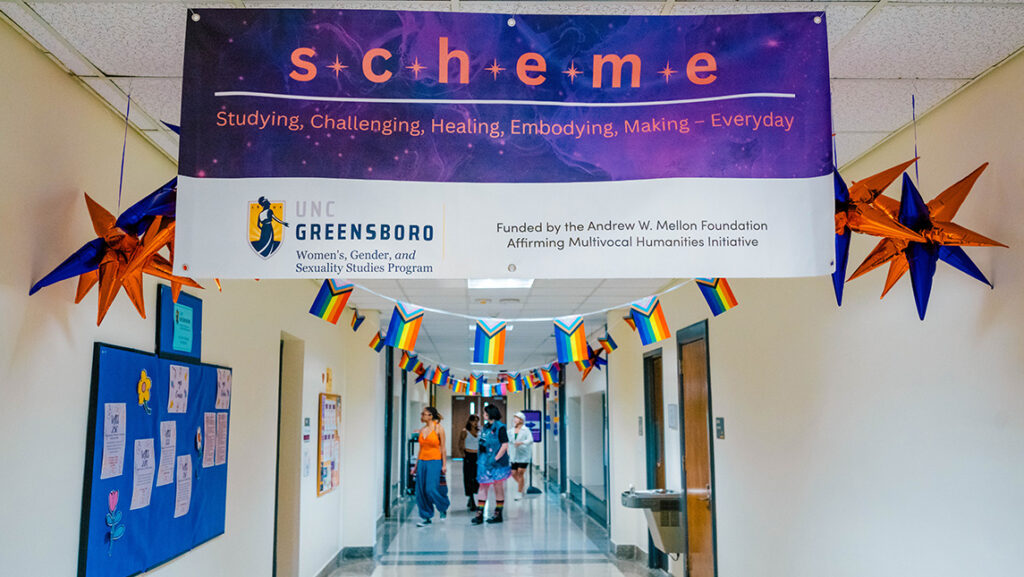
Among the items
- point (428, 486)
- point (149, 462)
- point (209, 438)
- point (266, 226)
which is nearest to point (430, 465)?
point (428, 486)

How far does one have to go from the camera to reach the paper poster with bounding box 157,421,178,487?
352cm

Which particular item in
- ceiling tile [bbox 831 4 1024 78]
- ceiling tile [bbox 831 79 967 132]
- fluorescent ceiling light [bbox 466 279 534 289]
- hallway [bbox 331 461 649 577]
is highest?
ceiling tile [bbox 831 4 1024 78]

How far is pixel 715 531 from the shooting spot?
5527 mm

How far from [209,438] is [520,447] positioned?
31.5 ft

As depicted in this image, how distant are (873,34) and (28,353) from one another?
9.74 ft

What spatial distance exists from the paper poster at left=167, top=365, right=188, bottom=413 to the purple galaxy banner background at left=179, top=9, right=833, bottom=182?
184cm

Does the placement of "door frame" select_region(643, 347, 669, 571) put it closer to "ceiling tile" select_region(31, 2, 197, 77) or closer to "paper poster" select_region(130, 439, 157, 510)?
"paper poster" select_region(130, 439, 157, 510)

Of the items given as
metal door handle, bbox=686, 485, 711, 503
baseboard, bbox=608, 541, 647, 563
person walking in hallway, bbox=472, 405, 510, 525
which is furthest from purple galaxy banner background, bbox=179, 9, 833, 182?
person walking in hallway, bbox=472, 405, 510, 525

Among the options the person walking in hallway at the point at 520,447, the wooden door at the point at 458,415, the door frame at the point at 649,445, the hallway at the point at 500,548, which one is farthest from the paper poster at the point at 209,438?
the wooden door at the point at 458,415

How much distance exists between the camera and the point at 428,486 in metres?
10.7

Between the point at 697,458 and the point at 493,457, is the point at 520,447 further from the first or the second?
the point at 697,458

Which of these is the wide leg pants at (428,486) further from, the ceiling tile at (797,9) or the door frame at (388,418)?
the ceiling tile at (797,9)

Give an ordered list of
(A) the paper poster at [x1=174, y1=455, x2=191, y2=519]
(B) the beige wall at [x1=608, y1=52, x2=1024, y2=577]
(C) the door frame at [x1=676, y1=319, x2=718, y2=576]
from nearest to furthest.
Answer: (B) the beige wall at [x1=608, y1=52, x2=1024, y2=577], (A) the paper poster at [x1=174, y1=455, x2=191, y2=519], (C) the door frame at [x1=676, y1=319, x2=718, y2=576]

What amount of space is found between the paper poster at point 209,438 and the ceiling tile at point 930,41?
3.40 metres
